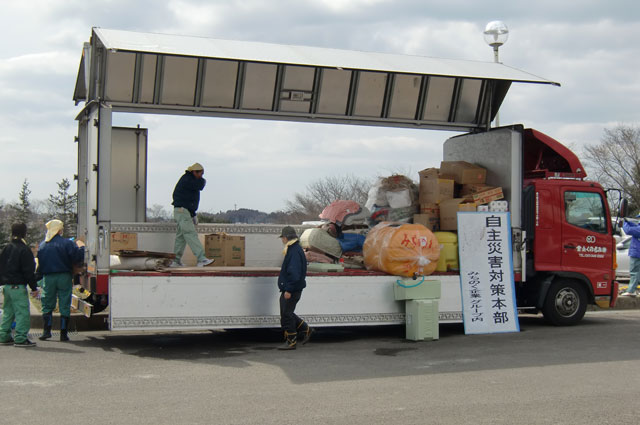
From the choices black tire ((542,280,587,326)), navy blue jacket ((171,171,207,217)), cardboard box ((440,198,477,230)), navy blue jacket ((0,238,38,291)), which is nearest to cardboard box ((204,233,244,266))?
navy blue jacket ((171,171,207,217))

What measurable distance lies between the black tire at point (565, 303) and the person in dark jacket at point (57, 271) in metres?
7.18

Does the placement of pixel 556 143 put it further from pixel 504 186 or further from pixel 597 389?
pixel 597 389

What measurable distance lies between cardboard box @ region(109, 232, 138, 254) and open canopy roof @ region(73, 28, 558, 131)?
2.01m

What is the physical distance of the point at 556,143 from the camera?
1234cm

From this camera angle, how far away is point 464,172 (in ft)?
39.9

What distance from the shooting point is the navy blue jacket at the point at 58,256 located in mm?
10250

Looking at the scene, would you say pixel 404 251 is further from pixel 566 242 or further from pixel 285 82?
pixel 285 82

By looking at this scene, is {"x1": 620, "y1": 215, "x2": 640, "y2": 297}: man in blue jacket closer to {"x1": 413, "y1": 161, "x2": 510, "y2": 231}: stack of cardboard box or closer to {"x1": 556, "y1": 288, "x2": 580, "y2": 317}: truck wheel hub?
{"x1": 556, "y1": 288, "x2": 580, "y2": 317}: truck wheel hub

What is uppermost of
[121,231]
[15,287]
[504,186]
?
[504,186]

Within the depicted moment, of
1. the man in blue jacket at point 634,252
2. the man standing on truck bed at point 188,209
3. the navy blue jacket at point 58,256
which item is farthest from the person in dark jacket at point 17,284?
the man in blue jacket at point 634,252

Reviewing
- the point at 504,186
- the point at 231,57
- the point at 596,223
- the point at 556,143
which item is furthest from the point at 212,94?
the point at 596,223

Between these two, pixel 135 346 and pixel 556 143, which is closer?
pixel 135 346

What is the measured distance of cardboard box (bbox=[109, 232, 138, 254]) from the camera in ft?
37.9

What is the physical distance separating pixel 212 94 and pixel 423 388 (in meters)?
6.24
